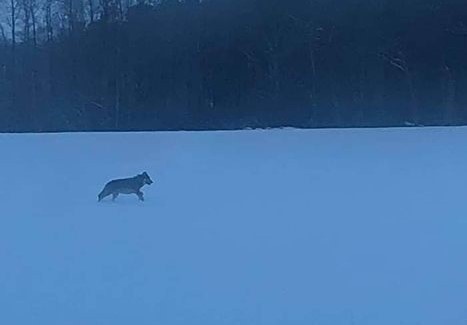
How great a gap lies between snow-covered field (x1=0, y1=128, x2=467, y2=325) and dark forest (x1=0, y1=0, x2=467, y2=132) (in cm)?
629

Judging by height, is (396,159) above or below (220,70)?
below

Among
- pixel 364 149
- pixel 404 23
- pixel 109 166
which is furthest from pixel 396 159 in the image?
pixel 404 23

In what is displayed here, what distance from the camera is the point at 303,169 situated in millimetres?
7051

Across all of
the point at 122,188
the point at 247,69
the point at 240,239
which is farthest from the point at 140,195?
the point at 247,69

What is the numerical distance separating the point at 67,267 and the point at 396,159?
170 inches

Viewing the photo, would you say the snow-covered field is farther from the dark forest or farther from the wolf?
the dark forest

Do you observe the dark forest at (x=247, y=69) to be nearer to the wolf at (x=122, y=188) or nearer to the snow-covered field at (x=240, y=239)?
the snow-covered field at (x=240, y=239)

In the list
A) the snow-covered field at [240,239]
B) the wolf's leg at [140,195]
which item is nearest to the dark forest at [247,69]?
the snow-covered field at [240,239]

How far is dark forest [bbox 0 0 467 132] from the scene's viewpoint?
14.2 m

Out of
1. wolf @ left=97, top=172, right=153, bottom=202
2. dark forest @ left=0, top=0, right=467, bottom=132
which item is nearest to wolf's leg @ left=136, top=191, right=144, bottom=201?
wolf @ left=97, top=172, right=153, bottom=202

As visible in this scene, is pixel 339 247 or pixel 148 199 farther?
pixel 148 199

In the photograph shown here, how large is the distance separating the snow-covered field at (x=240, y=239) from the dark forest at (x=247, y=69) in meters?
6.29

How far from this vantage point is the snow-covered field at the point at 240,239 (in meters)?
3.06

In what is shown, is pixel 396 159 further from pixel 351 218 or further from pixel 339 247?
pixel 339 247
